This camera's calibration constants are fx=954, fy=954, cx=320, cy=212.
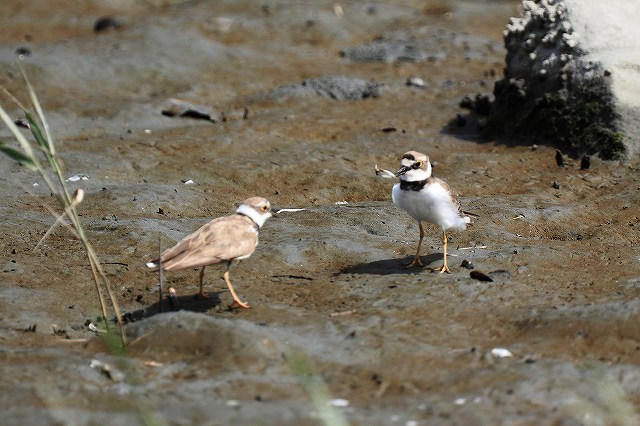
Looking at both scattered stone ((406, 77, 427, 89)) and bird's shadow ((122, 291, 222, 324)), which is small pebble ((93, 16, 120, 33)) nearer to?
scattered stone ((406, 77, 427, 89))

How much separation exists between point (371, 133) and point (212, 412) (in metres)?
7.94

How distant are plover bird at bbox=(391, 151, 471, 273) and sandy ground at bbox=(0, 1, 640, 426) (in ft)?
1.54

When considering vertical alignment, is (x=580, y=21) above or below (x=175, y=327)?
above

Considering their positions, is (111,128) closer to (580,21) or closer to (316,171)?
(316,171)

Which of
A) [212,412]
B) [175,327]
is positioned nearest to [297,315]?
[175,327]

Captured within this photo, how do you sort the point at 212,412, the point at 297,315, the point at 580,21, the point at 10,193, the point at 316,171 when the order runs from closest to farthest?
the point at 212,412
the point at 297,315
the point at 10,193
the point at 316,171
the point at 580,21

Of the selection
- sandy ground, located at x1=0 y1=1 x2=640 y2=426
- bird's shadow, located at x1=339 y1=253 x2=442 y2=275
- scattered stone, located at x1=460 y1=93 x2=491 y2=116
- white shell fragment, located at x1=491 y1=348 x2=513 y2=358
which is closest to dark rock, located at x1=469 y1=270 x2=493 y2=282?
sandy ground, located at x1=0 y1=1 x2=640 y2=426

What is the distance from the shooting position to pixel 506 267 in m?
8.00

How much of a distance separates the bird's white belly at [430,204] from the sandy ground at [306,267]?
0.45 m

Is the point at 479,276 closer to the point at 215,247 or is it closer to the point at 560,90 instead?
the point at 215,247

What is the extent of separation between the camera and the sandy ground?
559 cm

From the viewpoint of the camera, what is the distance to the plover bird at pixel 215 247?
22.8 ft

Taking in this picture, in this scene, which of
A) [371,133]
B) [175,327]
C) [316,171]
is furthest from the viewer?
[371,133]

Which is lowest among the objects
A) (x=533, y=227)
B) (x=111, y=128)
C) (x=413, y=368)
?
(x=111, y=128)
